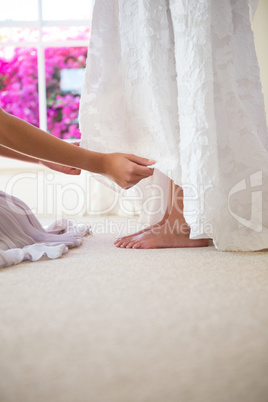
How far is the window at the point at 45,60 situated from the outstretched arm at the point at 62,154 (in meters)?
2.33

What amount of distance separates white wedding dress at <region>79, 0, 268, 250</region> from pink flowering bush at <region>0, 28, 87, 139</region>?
216 centimetres

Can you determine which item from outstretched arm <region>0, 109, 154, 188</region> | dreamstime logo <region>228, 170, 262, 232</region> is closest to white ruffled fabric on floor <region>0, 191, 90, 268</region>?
outstretched arm <region>0, 109, 154, 188</region>

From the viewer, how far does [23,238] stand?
1.21 m

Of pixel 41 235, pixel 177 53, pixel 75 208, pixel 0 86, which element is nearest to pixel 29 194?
pixel 75 208

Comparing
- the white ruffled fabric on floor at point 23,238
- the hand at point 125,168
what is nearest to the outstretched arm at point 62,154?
the hand at point 125,168

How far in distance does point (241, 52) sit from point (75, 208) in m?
1.90

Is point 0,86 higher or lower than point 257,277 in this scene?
higher

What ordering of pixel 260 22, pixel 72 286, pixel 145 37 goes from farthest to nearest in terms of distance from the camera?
pixel 260 22
pixel 145 37
pixel 72 286

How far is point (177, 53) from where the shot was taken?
41.8 inches

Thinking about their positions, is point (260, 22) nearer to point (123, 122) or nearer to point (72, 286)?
point (123, 122)

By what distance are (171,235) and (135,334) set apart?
28.2 inches

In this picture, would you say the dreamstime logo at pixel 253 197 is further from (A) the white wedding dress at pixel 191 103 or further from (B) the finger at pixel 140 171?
(B) the finger at pixel 140 171

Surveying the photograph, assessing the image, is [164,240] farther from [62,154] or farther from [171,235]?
[62,154]

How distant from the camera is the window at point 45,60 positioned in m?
3.16
